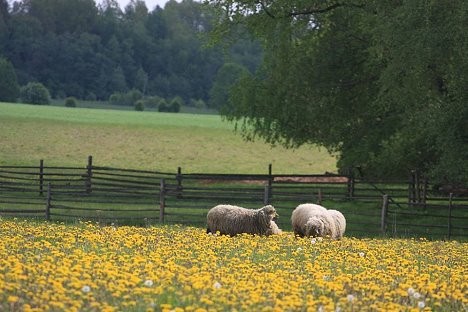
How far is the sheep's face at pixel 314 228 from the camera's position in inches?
731

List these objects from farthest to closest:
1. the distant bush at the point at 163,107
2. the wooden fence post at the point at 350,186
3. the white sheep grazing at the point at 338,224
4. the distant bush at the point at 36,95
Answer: the distant bush at the point at 163,107
the distant bush at the point at 36,95
the wooden fence post at the point at 350,186
the white sheep grazing at the point at 338,224

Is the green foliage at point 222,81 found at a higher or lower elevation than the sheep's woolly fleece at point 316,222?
higher

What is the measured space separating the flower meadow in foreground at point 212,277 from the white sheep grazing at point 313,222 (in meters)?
3.31

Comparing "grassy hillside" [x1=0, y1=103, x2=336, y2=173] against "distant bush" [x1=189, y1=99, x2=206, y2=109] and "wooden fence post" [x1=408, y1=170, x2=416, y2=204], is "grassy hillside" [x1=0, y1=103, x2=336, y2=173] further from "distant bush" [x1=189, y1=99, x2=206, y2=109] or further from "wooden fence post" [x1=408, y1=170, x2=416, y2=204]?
"distant bush" [x1=189, y1=99, x2=206, y2=109]

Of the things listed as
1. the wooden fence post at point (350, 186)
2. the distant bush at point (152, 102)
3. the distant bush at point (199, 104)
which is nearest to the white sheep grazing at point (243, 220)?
the wooden fence post at point (350, 186)

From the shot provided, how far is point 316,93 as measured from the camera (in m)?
33.9

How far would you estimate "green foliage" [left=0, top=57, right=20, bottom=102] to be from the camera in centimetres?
10825

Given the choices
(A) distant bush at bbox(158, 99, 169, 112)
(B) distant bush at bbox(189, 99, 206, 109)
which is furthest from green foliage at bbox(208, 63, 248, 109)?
(A) distant bush at bbox(158, 99, 169, 112)

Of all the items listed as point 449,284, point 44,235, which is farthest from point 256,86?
point 449,284

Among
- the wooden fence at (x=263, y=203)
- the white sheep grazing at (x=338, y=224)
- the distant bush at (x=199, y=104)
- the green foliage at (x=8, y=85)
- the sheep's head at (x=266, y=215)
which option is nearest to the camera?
the sheep's head at (x=266, y=215)

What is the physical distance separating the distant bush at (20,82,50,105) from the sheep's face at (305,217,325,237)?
9518 centimetres

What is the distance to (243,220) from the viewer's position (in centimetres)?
1898

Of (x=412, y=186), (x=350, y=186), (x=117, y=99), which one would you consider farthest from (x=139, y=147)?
(x=117, y=99)

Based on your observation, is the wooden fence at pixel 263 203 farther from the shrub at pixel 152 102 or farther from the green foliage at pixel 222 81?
the shrub at pixel 152 102
